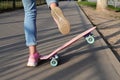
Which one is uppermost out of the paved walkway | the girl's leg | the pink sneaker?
the girl's leg

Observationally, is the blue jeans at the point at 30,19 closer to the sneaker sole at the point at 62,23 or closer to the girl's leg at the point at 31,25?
the girl's leg at the point at 31,25

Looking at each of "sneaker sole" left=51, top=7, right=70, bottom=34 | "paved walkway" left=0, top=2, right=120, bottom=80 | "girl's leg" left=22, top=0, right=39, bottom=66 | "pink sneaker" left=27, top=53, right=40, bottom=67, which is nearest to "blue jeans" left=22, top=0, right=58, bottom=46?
"girl's leg" left=22, top=0, right=39, bottom=66

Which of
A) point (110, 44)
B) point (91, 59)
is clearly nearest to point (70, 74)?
point (91, 59)

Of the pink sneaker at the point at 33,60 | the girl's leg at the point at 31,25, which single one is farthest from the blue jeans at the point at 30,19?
the pink sneaker at the point at 33,60

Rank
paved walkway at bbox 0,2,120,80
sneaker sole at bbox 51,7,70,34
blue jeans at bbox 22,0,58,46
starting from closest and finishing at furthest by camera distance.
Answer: sneaker sole at bbox 51,7,70,34, paved walkway at bbox 0,2,120,80, blue jeans at bbox 22,0,58,46

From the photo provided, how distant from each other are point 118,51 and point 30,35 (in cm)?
207

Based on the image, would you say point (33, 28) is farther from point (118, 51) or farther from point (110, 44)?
point (110, 44)

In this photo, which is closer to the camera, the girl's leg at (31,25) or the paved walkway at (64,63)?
the paved walkway at (64,63)

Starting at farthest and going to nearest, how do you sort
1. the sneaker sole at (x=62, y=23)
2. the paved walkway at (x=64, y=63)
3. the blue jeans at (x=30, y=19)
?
the blue jeans at (x=30, y=19) → the paved walkway at (x=64, y=63) → the sneaker sole at (x=62, y=23)

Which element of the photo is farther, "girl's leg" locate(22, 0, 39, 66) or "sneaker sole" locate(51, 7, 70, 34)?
"girl's leg" locate(22, 0, 39, 66)

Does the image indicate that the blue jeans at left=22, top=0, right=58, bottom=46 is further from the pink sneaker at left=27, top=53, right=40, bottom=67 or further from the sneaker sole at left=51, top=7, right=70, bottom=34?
the sneaker sole at left=51, top=7, right=70, bottom=34

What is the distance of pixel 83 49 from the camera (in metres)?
6.39

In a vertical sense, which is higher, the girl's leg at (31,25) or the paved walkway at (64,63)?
the girl's leg at (31,25)

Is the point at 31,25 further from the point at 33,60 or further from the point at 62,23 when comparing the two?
the point at 62,23
